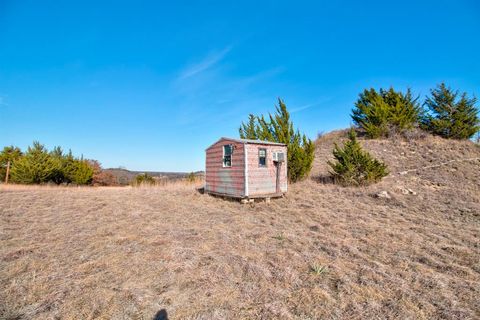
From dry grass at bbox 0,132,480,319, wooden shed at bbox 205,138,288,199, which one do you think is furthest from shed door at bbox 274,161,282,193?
dry grass at bbox 0,132,480,319

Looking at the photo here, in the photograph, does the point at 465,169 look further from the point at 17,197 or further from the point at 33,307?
the point at 17,197

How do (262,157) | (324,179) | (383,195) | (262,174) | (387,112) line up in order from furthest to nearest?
(387,112), (324,179), (262,157), (262,174), (383,195)

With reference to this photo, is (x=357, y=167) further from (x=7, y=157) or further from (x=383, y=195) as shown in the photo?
(x=7, y=157)

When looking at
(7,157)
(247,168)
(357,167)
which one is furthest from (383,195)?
(7,157)

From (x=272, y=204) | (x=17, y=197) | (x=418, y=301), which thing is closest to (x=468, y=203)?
(x=272, y=204)

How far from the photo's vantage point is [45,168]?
60.0ft

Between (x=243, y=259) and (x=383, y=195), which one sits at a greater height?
(x=383, y=195)

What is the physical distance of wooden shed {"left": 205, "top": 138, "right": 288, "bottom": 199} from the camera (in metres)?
10.2

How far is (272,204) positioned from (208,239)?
15.3 ft

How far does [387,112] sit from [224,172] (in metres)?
15.7

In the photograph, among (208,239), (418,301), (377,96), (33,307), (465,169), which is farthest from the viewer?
(377,96)

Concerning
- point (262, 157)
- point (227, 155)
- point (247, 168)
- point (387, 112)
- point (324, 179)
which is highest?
point (387, 112)

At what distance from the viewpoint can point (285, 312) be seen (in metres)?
3.08

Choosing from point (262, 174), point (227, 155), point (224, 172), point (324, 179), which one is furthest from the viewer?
point (324, 179)
